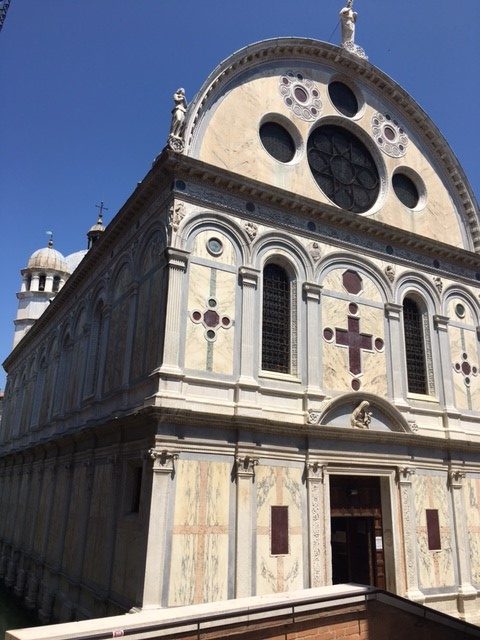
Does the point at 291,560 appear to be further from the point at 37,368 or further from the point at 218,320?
the point at 37,368

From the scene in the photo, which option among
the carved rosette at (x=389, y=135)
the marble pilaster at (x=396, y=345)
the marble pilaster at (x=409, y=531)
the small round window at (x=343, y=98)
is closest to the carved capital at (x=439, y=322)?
the marble pilaster at (x=396, y=345)

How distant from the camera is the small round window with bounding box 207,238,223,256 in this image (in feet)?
52.9

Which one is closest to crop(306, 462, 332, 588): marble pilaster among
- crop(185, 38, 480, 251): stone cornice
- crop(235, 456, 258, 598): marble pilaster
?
crop(235, 456, 258, 598): marble pilaster

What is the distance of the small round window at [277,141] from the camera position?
61.8 feet

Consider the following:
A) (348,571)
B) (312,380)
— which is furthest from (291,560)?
(312,380)

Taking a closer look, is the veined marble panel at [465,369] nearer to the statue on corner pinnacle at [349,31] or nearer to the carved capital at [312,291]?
the carved capital at [312,291]

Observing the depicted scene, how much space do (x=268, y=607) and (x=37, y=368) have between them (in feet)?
83.9

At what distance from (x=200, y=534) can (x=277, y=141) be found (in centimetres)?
1271

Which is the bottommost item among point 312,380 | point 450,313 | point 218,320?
point 312,380

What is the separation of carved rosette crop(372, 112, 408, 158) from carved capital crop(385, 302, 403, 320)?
6270mm

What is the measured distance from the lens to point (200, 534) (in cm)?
1374

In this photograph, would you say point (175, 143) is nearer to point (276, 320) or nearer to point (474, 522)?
point (276, 320)

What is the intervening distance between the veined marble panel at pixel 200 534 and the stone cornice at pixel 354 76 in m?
9.06

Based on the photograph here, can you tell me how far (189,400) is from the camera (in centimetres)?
1438
